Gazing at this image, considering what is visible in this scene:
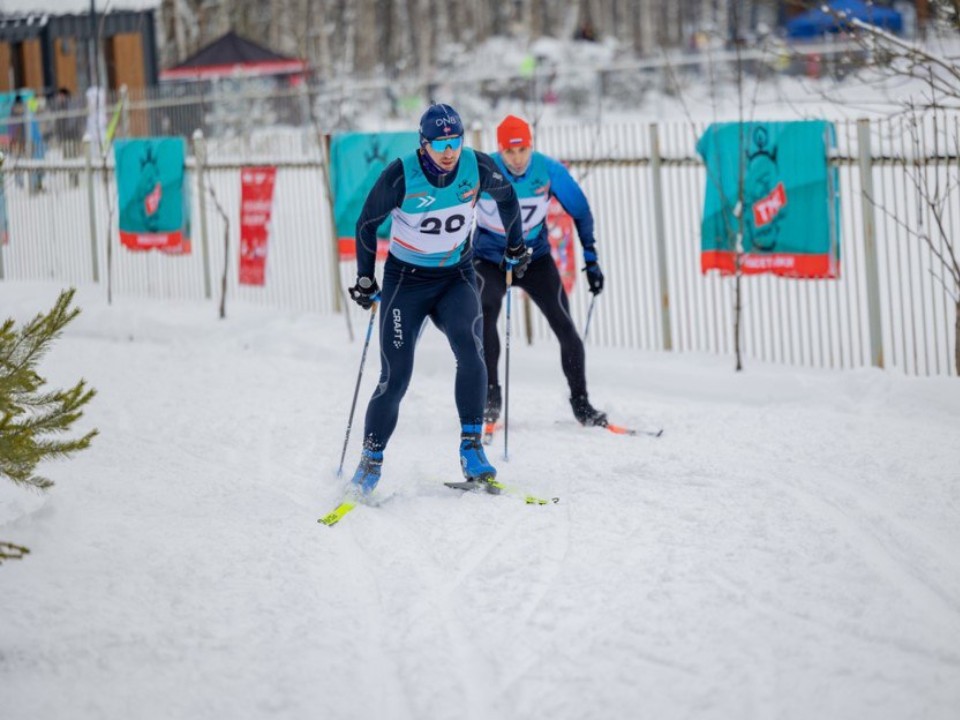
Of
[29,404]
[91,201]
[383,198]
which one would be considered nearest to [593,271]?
[383,198]

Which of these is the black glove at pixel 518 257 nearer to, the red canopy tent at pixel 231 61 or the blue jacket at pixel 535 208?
the blue jacket at pixel 535 208

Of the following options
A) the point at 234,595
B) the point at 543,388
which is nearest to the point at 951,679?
the point at 234,595

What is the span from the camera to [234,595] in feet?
19.2

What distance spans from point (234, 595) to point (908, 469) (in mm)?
3922

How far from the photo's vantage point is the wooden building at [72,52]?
36.2 metres

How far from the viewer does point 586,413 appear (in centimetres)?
928

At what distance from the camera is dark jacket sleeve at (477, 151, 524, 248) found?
24.5 ft

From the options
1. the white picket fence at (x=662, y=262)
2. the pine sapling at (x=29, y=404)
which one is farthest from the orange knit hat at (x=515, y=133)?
the pine sapling at (x=29, y=404)

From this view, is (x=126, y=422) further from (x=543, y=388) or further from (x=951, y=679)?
(x=951, y=679)

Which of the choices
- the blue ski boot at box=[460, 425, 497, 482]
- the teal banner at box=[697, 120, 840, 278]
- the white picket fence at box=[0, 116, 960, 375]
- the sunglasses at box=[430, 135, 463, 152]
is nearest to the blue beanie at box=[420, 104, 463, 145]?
the sunglasses at box=[430, 135, 463, 152]

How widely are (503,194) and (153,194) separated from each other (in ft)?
30.0

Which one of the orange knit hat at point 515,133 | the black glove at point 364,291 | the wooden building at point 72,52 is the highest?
the wooden building at point 72,52

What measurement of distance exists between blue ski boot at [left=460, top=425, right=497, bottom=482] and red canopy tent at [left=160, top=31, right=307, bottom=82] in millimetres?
26415

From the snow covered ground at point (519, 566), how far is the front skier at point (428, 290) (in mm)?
384
